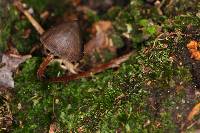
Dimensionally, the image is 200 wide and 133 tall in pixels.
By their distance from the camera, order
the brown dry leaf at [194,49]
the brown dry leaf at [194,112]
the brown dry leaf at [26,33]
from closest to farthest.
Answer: the brown dry leaf at [194,112] → the brown dry leaf at [194,49] → the brown dry leaf at [26,33]

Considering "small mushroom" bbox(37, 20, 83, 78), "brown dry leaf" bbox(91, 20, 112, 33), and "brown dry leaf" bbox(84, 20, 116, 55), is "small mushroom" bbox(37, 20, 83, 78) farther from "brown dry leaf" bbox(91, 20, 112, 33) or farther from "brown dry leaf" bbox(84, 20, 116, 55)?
"brown dry leaf" bbox(91, 20, 112, 33)

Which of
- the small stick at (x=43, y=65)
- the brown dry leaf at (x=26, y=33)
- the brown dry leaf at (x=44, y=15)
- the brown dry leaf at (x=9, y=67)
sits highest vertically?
the brown dry leaf at (x=44, y=15)

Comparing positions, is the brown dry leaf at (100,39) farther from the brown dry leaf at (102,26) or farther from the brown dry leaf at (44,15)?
the brown dry leaf at (44,15)

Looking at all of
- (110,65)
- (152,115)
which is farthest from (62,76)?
(152,115)

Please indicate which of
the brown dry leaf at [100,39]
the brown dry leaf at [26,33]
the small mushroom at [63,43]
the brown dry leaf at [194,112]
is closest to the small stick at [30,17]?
the brown dry leaf at [26,33]

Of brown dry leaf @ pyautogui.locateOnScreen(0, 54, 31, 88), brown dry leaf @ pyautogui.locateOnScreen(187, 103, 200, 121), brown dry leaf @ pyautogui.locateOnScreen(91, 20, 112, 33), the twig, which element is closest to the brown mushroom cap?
the twig
